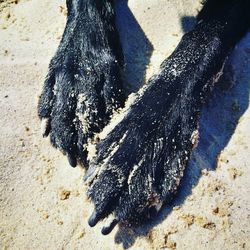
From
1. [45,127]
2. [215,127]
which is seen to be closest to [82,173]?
[45,127]

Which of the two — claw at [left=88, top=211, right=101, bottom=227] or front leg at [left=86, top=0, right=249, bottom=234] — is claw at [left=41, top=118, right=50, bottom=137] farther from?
claw at [left=88, top=211, right=101, bottom=227]

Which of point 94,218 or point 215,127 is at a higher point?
point 215,127

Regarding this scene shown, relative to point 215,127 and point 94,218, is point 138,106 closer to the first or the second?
point 215,127

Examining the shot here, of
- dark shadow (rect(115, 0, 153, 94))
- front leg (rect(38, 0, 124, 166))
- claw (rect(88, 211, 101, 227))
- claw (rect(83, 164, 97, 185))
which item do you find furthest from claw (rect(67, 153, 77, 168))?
dark shadow (rect(115, 0, 153, 94))

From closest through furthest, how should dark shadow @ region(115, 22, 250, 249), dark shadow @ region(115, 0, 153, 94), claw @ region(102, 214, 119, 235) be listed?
1. claw @ region(102, 214, 119, 235)
2. dark shadow @ region(115, 22, 250, 249)
3. dark shadow @ region(115, 0, 153, 94)

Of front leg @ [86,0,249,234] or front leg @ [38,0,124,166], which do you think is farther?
front leg @ [38,0,124,166]

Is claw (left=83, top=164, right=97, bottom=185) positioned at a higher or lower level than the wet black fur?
lower

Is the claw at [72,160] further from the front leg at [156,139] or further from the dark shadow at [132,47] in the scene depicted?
the dark shadow at [132,47]

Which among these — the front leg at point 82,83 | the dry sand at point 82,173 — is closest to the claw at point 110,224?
the dry sand at point 82,173
